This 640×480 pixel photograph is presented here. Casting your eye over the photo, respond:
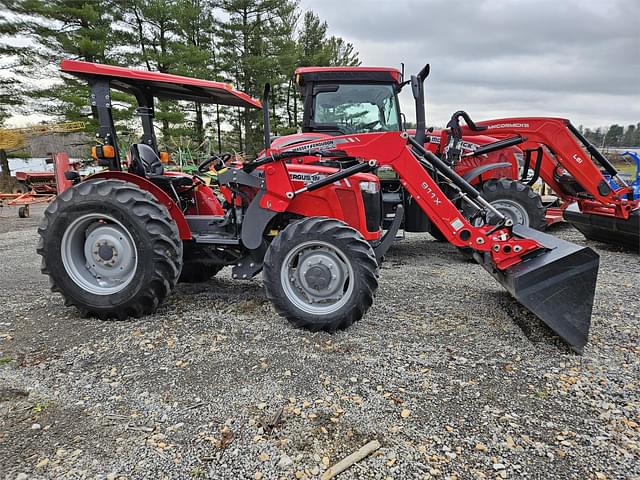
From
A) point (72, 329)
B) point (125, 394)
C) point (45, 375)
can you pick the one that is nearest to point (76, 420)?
point (125, 394)

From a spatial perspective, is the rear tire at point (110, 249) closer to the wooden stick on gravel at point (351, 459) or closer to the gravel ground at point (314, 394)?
the gravel ground at point (314, 394)

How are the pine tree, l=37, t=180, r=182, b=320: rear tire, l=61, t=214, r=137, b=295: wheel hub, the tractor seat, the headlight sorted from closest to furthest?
l=37, t=180, r=182, b=320: rear tire
l=61, t=214, r=137, b=295: wheel hub
the headlight
the tractor seat
the pine tree

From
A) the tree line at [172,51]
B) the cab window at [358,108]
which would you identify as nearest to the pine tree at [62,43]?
the tree line at [172,51]

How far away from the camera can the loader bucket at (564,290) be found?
302 centimetres

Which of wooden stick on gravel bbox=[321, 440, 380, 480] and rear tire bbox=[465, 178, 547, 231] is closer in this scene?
wooden stick on gravel bbox=[321, 440, 380, 480]

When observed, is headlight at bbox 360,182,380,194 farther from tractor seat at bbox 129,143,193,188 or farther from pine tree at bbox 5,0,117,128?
pine tree at bbox 5,0,117,128

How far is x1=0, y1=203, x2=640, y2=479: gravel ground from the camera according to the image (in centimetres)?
201

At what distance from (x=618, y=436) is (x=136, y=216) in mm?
3457

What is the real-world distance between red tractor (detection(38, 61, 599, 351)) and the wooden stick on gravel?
4.23 ft

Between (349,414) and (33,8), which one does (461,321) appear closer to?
(349,414)

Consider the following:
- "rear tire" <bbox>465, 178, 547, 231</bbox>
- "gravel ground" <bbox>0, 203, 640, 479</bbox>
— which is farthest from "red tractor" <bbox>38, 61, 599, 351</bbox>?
"rear tire" <bbox>465, 178, 547, 231</bbox>

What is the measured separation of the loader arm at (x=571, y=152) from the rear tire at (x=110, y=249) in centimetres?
482

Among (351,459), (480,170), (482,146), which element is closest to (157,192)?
(351,459)

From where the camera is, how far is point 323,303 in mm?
3459
